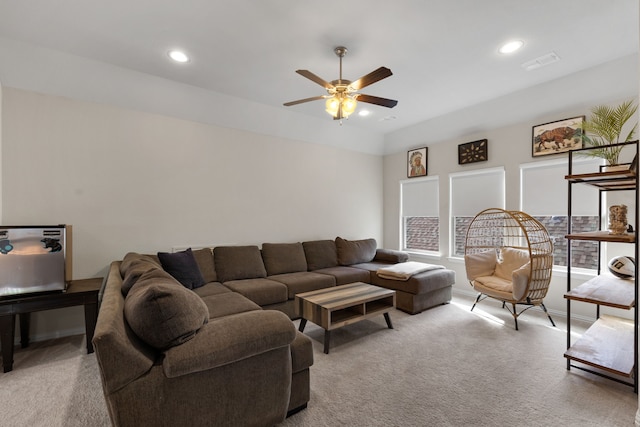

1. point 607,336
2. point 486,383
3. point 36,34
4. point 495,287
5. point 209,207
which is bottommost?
point 486,383

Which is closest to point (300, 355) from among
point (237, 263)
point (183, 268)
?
point (183, 268)

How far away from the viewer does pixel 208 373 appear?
1484 millimetres

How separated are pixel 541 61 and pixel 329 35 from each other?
8.07 ft

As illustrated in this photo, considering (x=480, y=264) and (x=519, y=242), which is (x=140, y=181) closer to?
(x=480, y=264)

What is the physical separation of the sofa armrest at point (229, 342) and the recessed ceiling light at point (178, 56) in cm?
283

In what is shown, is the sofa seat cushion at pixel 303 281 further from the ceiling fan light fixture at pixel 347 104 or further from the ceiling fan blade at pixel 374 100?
the ceiling fan blade at pixel 374 100

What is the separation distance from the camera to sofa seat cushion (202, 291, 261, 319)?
8.10ft

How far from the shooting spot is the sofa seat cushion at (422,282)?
144 inches

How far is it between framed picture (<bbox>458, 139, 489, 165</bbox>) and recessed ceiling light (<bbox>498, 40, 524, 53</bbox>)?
1610 mm

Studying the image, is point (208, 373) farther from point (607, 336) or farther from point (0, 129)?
point (607, 336)

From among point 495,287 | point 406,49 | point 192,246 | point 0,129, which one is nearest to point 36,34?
point 0,129

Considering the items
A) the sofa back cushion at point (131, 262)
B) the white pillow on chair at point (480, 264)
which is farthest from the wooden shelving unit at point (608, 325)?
the sofa back cushion at point (131, 262)

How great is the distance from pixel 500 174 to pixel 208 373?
4.55 meters

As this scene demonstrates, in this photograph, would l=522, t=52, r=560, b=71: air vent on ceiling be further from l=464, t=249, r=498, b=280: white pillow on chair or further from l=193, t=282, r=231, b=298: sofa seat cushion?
l=193, t=282, r=231, b=298: sofa seat cushion
